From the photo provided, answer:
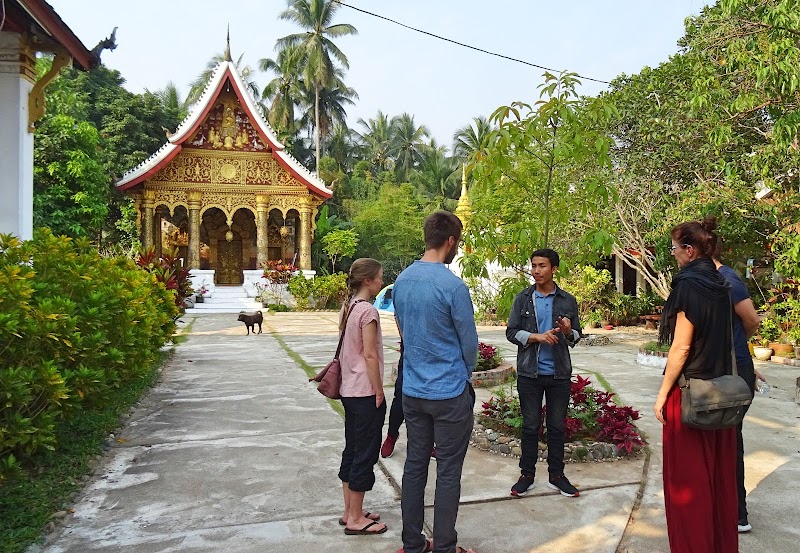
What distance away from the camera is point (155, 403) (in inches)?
260

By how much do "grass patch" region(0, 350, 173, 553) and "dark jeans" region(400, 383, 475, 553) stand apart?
1.94 m

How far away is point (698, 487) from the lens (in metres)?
2.73

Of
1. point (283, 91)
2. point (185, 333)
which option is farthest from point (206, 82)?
point (185, 333)

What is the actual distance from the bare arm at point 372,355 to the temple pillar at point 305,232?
69.1ft

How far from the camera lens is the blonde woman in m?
3.29

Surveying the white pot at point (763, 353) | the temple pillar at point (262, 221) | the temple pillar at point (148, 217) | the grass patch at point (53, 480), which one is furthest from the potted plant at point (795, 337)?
the temple pillar at point (148, 217)

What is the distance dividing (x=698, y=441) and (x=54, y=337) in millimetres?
3794

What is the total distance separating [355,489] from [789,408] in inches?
208

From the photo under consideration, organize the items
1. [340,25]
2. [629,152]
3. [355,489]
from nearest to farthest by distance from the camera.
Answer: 1. [355,489]
2. [629,152]
3. [340,25]

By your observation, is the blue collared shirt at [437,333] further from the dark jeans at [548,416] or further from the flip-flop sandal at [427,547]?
the dark jeans at [548,416]

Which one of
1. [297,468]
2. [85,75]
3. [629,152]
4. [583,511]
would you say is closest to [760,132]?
[629,152]

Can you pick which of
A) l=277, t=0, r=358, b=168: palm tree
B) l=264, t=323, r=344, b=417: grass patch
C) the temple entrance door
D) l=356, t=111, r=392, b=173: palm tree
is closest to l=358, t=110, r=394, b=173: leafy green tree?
l=356, t=111, r=392, b=173: palm tree

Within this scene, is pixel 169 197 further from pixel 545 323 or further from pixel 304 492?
pixel 545 323

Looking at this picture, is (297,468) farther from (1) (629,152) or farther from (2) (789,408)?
(1) (629,152)
